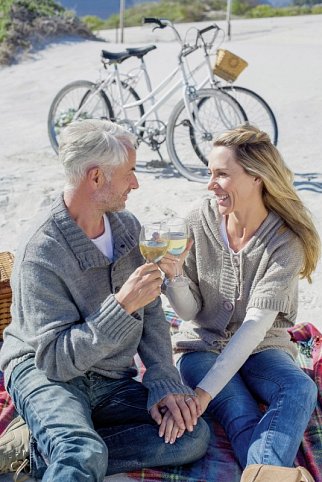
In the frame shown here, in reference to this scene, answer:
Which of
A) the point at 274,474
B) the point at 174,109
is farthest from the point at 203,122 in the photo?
the point at 274,474

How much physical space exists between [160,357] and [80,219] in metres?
0.70

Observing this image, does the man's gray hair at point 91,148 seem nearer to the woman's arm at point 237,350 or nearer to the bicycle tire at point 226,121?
the woman's arm at point 237,350

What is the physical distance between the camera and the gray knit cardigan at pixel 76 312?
8.96 feet

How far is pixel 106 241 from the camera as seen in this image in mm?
3055

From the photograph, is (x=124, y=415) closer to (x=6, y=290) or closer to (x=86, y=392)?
(x=86, y=392)

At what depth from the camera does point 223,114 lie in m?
6.85

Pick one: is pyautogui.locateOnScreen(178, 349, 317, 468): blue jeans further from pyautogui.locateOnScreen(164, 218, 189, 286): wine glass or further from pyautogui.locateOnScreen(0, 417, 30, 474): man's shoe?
pyautogui.locateOnScreen(0, 417, 30, 474): man's shoe

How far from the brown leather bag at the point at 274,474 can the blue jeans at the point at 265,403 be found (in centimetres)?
18

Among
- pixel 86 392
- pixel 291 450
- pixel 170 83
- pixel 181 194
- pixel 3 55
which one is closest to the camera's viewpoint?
pixel 291 450

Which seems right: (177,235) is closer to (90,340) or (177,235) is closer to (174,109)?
(90,340)

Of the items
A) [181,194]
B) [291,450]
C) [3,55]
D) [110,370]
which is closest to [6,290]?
[110,370]

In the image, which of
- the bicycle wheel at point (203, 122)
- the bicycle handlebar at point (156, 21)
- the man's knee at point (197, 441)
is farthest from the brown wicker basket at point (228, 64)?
the man's knee at point (197, 441)

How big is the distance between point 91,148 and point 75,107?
5.67m

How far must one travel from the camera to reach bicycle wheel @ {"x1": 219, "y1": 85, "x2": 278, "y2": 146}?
6.99m
